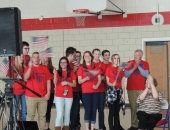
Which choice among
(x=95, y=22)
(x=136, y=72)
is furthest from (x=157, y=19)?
(x=136, y=72)

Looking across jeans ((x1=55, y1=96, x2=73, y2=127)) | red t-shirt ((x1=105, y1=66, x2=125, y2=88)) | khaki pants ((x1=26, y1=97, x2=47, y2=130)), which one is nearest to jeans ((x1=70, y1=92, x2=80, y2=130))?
jeans ((x1=55, y1=96, x2=73, y2=127))

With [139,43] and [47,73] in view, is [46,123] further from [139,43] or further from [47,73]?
[139,43]

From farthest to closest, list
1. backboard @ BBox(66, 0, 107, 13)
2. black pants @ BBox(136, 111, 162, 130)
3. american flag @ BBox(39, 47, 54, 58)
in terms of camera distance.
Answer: backboard @ BBox(66, 0, 107, 13), american flag @ BBox(39, 47, 54, 58), black pants @ BBox(136, 111, 162, 130)

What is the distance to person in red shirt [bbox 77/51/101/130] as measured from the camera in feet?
23.9

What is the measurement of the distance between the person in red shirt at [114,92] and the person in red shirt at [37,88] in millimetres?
1116

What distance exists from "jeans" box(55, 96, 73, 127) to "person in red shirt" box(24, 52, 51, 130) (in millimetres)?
249

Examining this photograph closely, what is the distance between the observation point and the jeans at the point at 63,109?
722 centimetres

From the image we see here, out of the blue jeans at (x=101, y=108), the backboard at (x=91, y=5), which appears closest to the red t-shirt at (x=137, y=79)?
the blue jeans at (x=101, y=108)

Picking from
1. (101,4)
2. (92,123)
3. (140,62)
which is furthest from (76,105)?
(101,4)

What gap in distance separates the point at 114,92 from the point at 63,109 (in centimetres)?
99

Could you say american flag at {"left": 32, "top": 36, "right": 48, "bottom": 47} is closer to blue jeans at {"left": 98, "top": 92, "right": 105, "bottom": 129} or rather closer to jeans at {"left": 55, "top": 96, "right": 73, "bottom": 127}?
jeans at {"left": 55, "top": 96, "right": 73, "bottom": 127}

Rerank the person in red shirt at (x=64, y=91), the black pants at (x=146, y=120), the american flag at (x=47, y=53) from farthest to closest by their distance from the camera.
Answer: the person in red shirt at (x=64, y=91), the american flag at (x=47, y=53), the black pants at (x=146, y=120)

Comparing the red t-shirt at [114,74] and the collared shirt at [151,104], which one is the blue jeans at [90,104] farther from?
the collared shirt at [151,104]

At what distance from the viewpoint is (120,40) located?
448 inches
